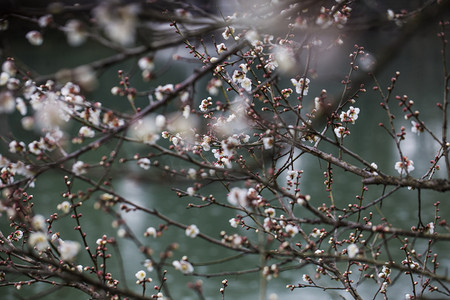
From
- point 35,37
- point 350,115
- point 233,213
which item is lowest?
point 35,37

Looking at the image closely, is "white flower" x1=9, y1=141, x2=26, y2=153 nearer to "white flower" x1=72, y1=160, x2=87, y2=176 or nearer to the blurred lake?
the blurred lake

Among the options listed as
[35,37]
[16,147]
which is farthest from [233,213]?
[35,37]

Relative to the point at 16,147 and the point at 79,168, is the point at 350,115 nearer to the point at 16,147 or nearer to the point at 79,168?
the point at 79,168

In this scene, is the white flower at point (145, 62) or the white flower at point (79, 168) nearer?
the white flower at point (145, 62)

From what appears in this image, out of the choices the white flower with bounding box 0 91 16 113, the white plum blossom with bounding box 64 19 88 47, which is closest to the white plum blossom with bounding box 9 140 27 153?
the white flower with bounding box 0 91 16 113

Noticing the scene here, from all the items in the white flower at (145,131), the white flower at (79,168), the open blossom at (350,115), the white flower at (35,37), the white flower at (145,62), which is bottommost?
the white flower at (79,168)

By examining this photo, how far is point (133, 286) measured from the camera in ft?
18.4

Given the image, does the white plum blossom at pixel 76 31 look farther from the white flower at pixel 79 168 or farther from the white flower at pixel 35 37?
the white flower at pixel 79 168

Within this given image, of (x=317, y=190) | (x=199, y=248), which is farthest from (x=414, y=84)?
(x=199, y=248)

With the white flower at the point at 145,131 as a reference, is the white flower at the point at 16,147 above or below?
below

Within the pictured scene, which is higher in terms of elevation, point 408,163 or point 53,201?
point 53,201

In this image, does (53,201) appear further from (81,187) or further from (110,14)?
(110,14)

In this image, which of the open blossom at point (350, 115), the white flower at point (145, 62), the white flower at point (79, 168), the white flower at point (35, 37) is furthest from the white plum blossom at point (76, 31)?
the open blossom at point (350, 115)

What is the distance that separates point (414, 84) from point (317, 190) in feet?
22.9
